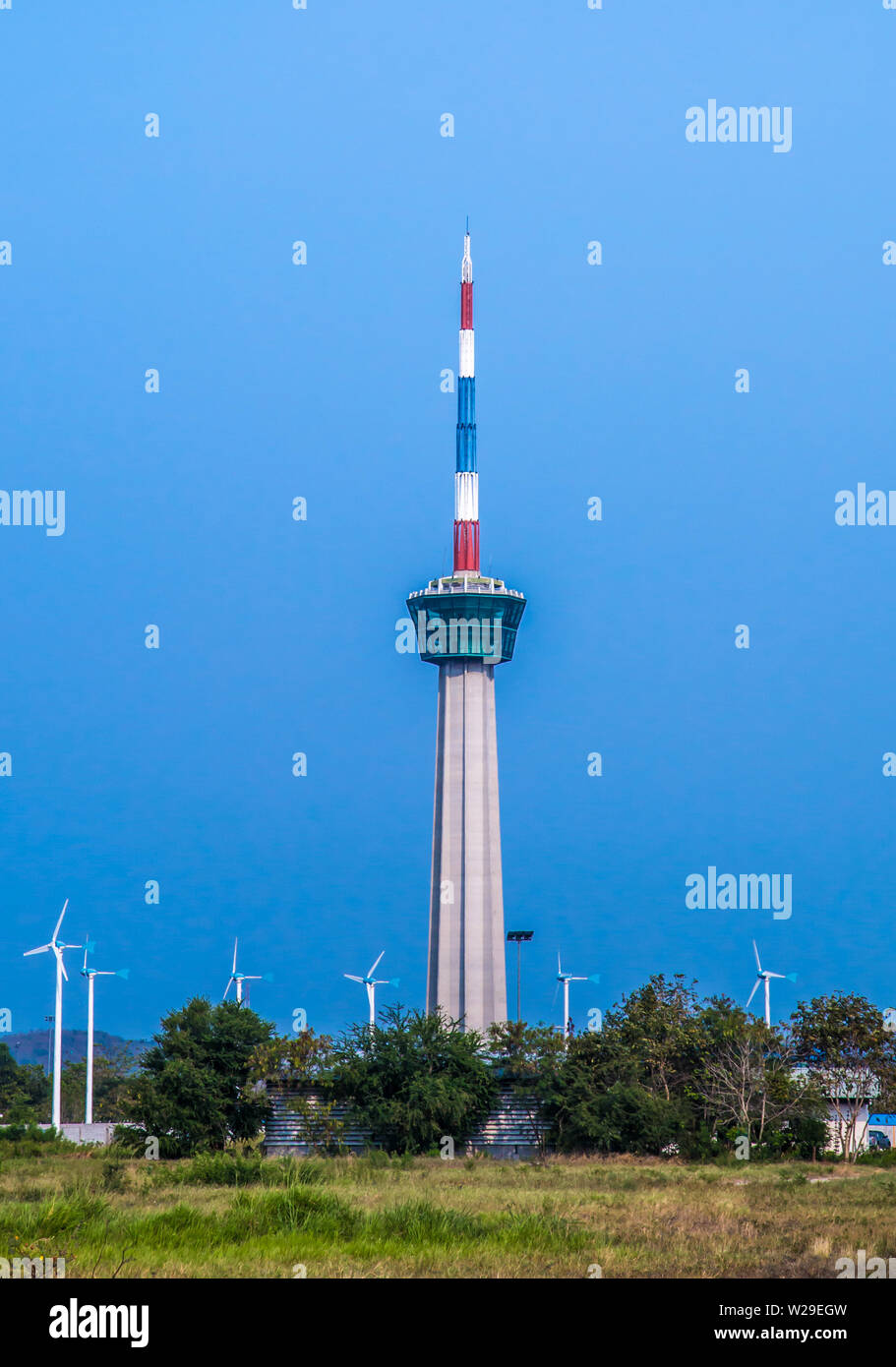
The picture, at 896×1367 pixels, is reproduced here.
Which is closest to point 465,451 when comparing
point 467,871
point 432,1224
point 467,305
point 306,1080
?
point 467,305

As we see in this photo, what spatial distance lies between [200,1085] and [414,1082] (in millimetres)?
9611

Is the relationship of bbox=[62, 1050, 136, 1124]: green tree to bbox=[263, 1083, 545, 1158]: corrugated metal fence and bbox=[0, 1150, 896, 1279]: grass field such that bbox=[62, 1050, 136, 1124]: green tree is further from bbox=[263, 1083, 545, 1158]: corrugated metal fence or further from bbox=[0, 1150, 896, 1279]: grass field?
bbox=[0, 1150, 896, 1279]: grass field

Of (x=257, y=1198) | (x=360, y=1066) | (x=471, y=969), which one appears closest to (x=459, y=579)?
(x=471, y=969)

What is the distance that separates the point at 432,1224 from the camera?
3123cm

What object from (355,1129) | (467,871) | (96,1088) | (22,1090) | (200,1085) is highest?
(467,871)

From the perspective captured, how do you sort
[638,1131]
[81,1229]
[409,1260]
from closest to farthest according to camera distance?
[409,1260], [81,1229], [638,1131]

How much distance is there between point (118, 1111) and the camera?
221 feet

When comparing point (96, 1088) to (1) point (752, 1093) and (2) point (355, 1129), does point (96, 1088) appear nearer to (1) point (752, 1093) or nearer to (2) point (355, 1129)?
(2) point (355, 1129)

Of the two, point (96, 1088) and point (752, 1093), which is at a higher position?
point (752, 1093)

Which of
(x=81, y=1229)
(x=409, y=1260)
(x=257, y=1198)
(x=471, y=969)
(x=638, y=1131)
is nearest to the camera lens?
(x=409, y=1260)

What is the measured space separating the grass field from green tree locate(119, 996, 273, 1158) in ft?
51.4

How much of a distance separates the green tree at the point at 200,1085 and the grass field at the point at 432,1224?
15.7 metres
